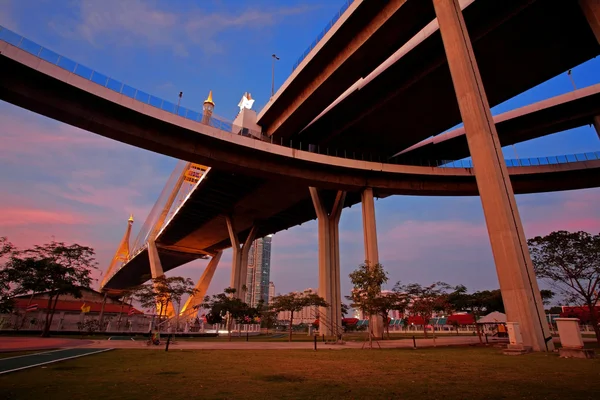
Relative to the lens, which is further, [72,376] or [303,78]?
[303,78]

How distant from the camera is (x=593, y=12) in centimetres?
2119

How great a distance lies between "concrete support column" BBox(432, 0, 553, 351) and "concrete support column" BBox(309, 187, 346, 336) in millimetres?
22401

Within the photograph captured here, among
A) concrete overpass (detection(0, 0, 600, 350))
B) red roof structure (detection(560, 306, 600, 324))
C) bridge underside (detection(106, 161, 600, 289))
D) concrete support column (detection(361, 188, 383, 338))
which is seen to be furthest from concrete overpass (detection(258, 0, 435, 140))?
red roof structure (detection(560, 306, 600, 324))

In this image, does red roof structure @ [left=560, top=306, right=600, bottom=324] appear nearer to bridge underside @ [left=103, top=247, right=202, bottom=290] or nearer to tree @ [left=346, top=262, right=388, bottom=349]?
tree @ [left=346, top=262, right=388, bottom=349]

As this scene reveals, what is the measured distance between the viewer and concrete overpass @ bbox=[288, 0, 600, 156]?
2459 cm

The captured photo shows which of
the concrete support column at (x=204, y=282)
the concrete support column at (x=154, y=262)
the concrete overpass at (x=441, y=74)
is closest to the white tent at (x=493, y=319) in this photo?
the concrete overpass at (x=441, y=74)

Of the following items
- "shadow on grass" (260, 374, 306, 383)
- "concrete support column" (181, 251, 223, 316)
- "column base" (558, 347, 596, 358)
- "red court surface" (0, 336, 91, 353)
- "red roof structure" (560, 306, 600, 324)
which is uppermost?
"concrete support column" (181, 251, 223, 316)

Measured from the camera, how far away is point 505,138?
122 ft

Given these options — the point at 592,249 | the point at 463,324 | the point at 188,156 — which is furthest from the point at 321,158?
the point at 463,324

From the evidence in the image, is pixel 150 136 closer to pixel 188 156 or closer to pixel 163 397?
pixel 188 156

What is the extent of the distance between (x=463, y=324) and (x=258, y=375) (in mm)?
68838

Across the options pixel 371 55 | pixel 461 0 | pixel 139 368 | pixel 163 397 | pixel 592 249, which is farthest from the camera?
pixel 371 55

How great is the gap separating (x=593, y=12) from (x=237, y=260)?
49.8m

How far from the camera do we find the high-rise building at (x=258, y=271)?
16138 cm
